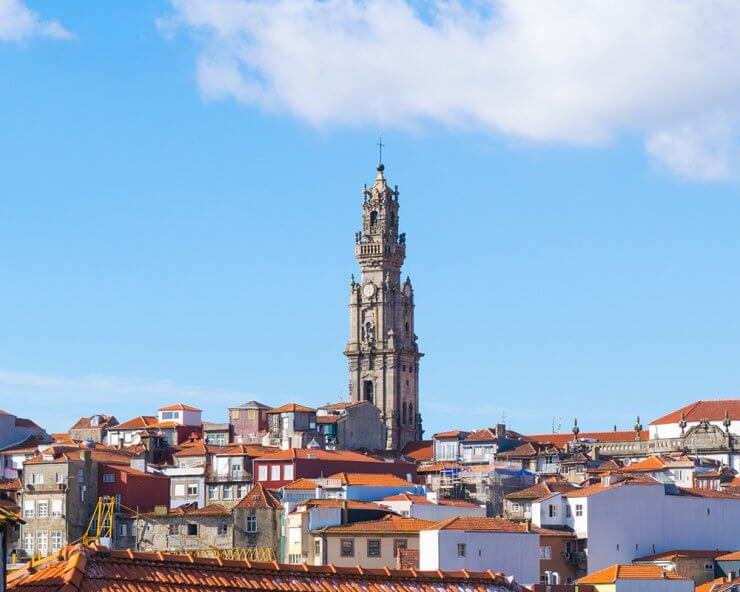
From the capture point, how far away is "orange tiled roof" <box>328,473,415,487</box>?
11081cm

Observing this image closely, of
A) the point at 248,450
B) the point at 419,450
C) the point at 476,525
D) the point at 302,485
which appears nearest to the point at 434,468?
the point at 248,450

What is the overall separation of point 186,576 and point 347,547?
67.0 meters

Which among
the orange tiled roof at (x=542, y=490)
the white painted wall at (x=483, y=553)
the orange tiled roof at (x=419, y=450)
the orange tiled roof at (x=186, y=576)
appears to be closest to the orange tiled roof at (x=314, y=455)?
the orange tiled roof at (x=542, y=490)

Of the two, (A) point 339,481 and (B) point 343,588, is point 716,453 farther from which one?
(B) point 343,588

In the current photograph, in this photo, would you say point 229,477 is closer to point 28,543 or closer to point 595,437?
point 28,543

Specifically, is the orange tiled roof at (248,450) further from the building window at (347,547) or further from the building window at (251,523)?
the building window at (347,547)

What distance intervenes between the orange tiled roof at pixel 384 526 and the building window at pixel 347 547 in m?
0.48

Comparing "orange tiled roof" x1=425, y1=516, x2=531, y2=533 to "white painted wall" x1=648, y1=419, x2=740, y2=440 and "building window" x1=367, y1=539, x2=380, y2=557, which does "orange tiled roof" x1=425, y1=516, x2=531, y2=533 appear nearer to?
"building window" x1=367, y1=539, x2=380, y2=557

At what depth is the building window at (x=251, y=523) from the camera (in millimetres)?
104688

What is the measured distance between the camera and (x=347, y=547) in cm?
9362

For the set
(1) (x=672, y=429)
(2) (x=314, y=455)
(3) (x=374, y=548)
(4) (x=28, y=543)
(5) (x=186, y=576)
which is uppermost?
(1) (x=672, y=429)

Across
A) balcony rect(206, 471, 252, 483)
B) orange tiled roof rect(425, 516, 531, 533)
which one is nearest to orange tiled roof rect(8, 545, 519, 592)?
orange tiled roof rect(425, 516, 531, 533)

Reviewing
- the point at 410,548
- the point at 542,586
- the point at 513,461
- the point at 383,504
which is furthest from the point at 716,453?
the point at 542,586

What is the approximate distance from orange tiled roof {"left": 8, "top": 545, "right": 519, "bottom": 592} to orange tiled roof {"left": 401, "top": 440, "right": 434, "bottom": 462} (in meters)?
132
